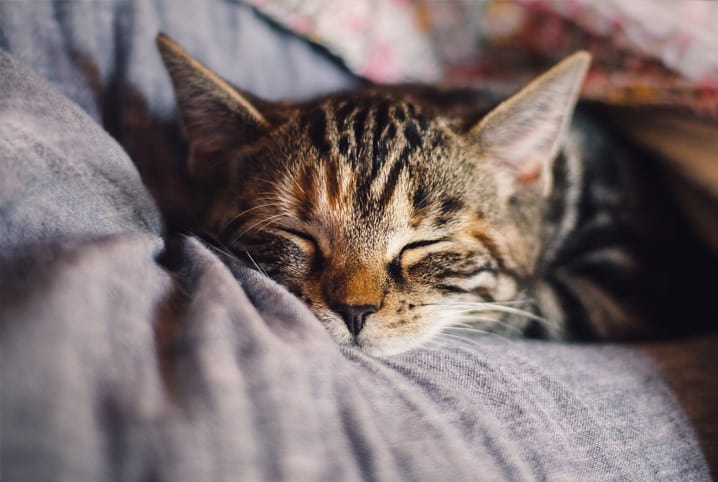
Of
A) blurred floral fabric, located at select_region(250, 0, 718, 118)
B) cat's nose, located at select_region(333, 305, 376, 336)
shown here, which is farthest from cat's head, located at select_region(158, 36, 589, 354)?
blurred floral fabric, located at select_region(250, 0, 718, 118)

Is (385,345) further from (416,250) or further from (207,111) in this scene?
(207,111)

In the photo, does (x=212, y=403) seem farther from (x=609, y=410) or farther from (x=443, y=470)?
(x=609, y=410)

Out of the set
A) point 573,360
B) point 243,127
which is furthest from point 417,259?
point 243,127

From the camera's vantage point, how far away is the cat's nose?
2.59 ft

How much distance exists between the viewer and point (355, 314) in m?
0.79

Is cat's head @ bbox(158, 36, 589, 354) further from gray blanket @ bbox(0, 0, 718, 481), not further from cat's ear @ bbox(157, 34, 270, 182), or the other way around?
gray blanket @ bbox(0, 0, 718, 481)

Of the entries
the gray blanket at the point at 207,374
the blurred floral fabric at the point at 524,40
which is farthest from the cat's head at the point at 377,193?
the blurred floral fabric at the point at 524,40

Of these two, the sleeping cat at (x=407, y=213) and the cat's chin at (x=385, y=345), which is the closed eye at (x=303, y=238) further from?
the cat's chin at (x=385, y=345)

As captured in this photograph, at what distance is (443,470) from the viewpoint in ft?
1.94

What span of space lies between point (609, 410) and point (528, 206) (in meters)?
0.45

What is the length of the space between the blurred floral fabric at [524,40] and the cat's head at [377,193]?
1.08 ft

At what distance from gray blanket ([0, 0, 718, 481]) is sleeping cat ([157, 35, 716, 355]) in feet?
0.36

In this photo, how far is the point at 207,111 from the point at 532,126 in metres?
Result: 0.60

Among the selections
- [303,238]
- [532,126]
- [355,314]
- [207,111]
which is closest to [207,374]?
[355,314]
